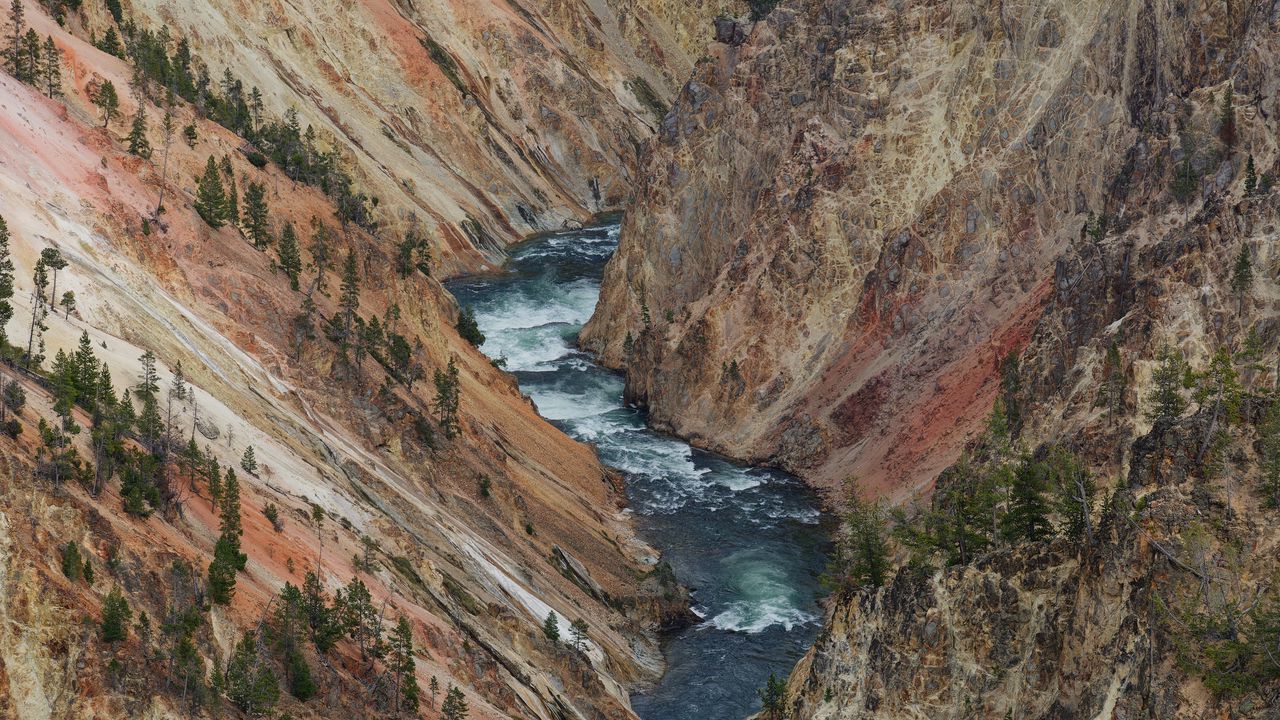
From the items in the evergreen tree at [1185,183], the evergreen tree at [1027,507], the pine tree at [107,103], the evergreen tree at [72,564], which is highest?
the evergreen tree at [1185,183]

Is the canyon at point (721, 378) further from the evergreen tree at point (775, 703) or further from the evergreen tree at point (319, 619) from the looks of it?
the evergreen tree at point (319, 619)

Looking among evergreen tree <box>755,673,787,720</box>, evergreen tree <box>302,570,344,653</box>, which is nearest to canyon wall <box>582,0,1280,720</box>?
evergreen tree <box>755,673,787,720</box>

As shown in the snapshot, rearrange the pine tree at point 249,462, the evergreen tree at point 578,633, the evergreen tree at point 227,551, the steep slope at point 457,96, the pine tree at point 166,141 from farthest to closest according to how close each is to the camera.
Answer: the steep slope at point 457,96 < the pine tree at point 166,141 < the evergreen tree at point 578,633 < the pine tree at point 249,462 < the evergreen tree at point 227,551

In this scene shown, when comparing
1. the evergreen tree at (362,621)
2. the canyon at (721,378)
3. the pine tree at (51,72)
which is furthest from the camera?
the pine tree at (51,72)

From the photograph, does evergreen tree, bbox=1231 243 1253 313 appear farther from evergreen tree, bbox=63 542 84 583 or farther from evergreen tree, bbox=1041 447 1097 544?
evergreen tree, bbox=63 542 84 583

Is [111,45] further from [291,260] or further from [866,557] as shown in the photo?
[866,557]

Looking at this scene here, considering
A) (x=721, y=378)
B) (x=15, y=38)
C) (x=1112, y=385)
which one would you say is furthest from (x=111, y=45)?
(x=1112, y=385)

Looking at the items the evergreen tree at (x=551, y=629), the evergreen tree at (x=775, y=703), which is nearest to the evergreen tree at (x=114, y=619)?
the evergreen tree at (x=775, y=703)

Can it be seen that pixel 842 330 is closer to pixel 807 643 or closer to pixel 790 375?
pixel 790 375
